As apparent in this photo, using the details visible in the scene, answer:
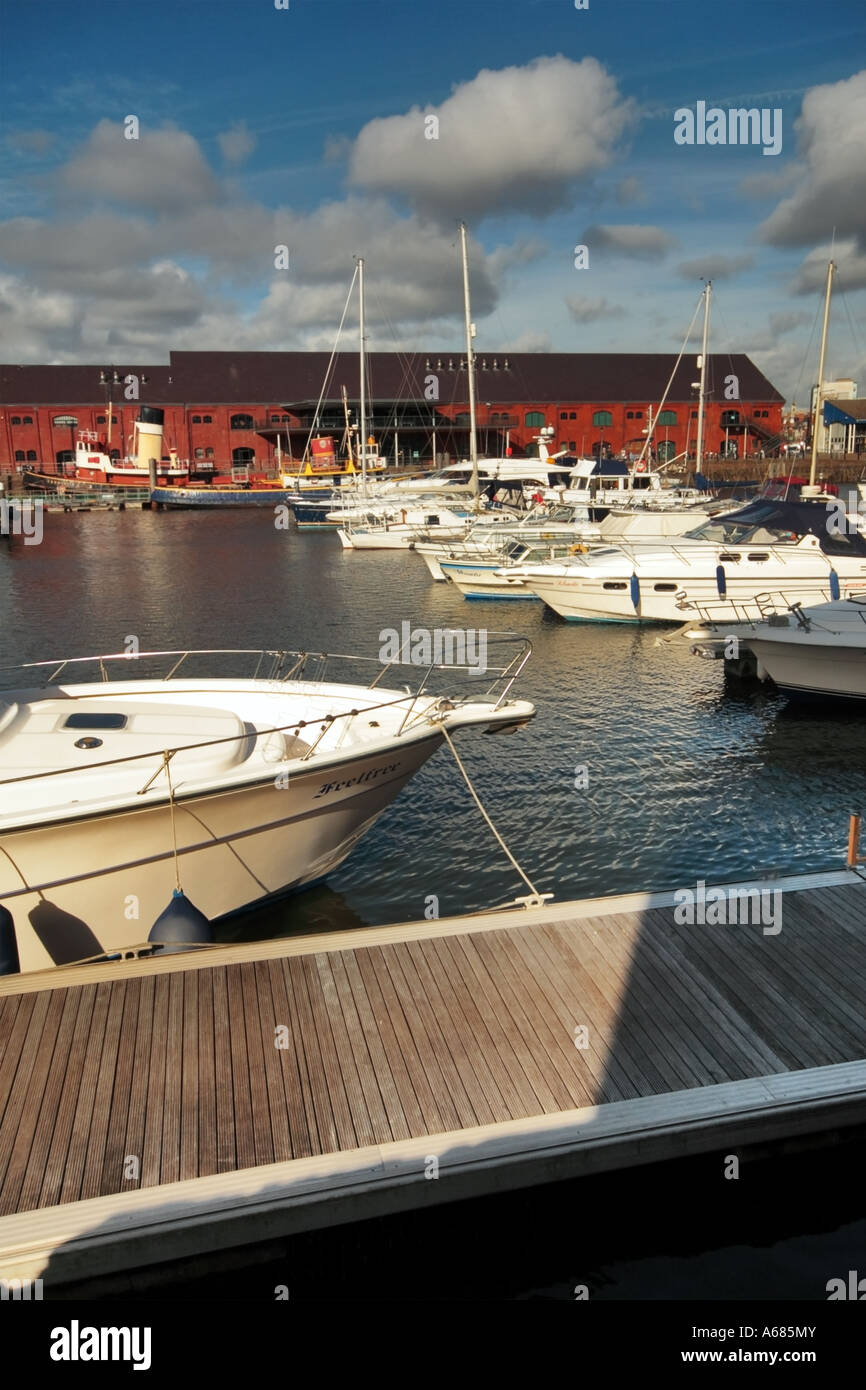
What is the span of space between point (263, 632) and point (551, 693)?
10300 mm

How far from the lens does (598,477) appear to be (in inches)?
1805

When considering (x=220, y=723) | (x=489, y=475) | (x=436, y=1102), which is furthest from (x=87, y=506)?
(x=436, y=1102)

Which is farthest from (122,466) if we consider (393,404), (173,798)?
(173,798)

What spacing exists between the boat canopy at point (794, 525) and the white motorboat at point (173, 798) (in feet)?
49.0

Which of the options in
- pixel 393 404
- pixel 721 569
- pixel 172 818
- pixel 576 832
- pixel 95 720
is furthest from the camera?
pixel 393 404

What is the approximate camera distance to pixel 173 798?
802 centimetres

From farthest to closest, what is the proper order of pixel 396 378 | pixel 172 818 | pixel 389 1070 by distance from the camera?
pixel 396 378 → pixel 172 818 → pixel 389 1070

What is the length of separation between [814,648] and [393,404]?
63.7m

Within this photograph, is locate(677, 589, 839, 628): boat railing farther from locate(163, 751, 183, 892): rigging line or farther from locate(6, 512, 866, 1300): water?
locate(163, 751, 183, 892): rigging line

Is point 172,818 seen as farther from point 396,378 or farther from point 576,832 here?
point 396,378

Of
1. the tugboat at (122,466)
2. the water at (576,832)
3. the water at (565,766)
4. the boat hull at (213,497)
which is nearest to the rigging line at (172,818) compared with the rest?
the water at (576,832)
